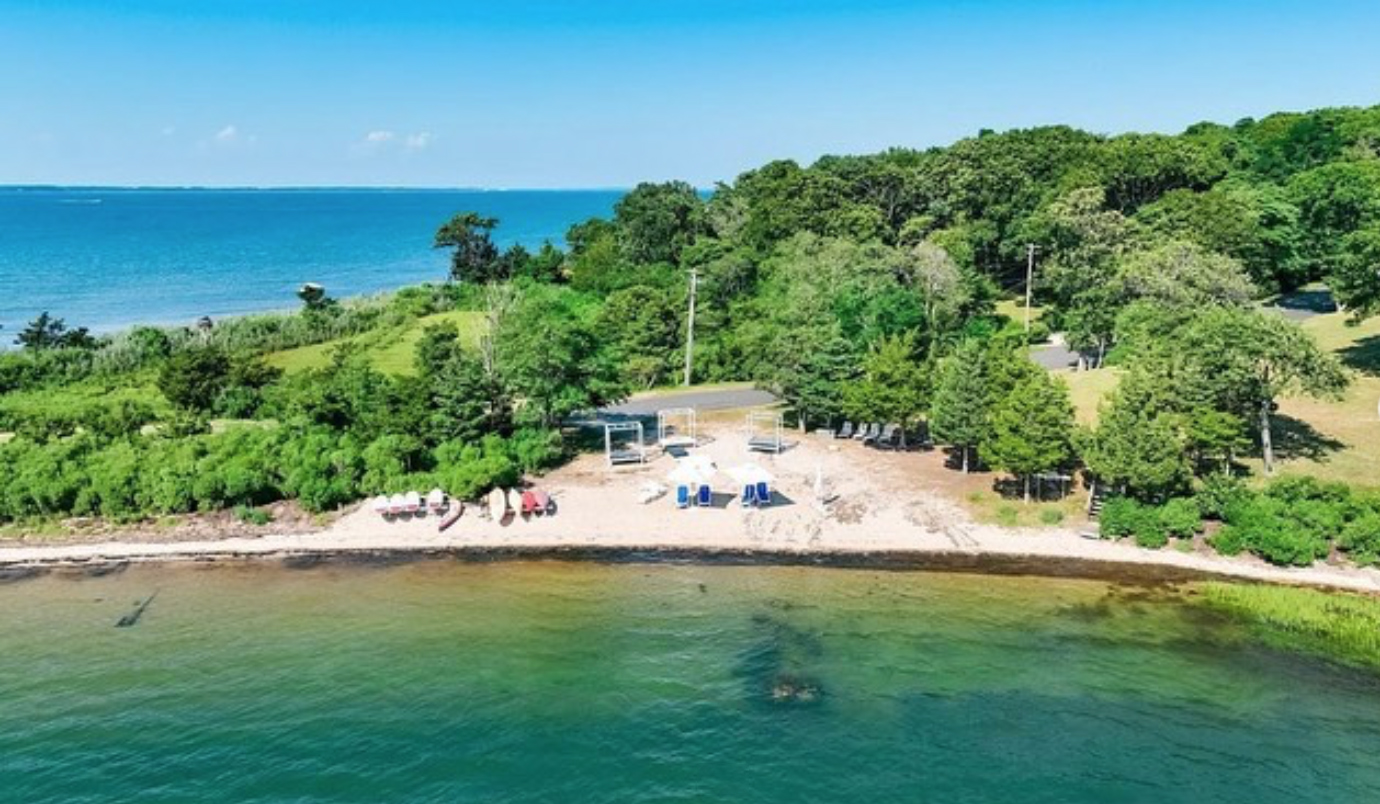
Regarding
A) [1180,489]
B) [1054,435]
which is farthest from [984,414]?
[1180,489]

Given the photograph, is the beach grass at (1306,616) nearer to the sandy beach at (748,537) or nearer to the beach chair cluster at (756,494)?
the sandy beach at (748,537)

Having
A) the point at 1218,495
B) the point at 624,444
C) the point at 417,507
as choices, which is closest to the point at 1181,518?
the point at 1218,495

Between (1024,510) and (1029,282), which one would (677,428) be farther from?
(1029,282)

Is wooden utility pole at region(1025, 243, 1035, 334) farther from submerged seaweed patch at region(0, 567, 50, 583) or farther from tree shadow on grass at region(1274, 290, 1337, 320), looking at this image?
submerged seaweed patch at region(0, 567, 50, 583)

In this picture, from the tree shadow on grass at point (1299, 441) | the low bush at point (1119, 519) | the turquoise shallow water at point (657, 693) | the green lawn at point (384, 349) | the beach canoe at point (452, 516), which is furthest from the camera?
the green lawn at point (384, 349)

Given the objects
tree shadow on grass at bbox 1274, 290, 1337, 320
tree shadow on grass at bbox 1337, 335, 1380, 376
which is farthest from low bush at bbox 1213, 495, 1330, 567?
tree shadow on grass at bbox 1274, 290, 1337, 320

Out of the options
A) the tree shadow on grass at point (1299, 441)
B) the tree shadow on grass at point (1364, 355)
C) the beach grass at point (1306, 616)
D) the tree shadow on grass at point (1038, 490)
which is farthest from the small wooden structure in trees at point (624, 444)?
the tree shadow on grass at point (1364, 355)
